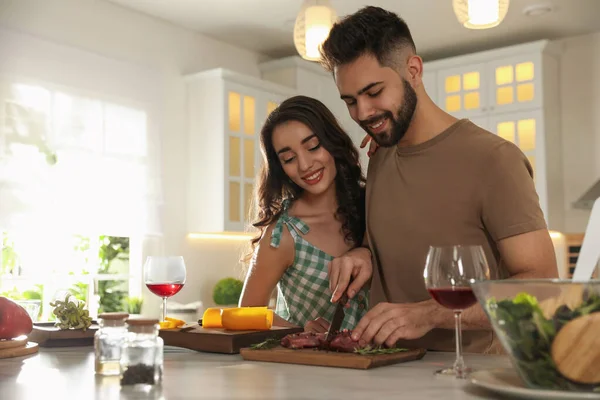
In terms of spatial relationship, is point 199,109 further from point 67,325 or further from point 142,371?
point 142,371

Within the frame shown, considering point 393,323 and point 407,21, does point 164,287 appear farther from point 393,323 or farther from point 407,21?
point 407,21

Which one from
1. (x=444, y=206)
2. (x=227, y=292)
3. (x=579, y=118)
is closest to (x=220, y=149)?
(x=227, y=292)

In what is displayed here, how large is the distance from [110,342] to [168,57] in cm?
420

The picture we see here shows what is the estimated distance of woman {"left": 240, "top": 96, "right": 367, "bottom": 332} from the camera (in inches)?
87.5

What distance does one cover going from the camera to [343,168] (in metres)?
2.33

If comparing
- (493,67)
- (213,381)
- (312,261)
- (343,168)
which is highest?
(493,67)

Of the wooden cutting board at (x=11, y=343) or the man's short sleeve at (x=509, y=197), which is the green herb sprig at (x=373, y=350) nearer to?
the man's short sleeve at (x=509, y=197)

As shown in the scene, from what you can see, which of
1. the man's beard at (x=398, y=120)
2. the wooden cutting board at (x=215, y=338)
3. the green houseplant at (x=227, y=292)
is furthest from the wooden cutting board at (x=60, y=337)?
the green houseplant at (x=227, y=292)

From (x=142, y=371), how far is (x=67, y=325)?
0.71 meters

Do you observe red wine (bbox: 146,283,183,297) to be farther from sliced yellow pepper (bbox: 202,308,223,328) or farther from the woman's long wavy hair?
the woman's long wavy hair

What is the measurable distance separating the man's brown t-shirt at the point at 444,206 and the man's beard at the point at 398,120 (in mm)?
70

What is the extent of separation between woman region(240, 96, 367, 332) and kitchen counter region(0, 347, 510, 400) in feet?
2.40

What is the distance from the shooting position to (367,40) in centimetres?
196

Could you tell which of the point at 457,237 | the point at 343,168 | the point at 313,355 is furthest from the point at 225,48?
the point at 313,355
